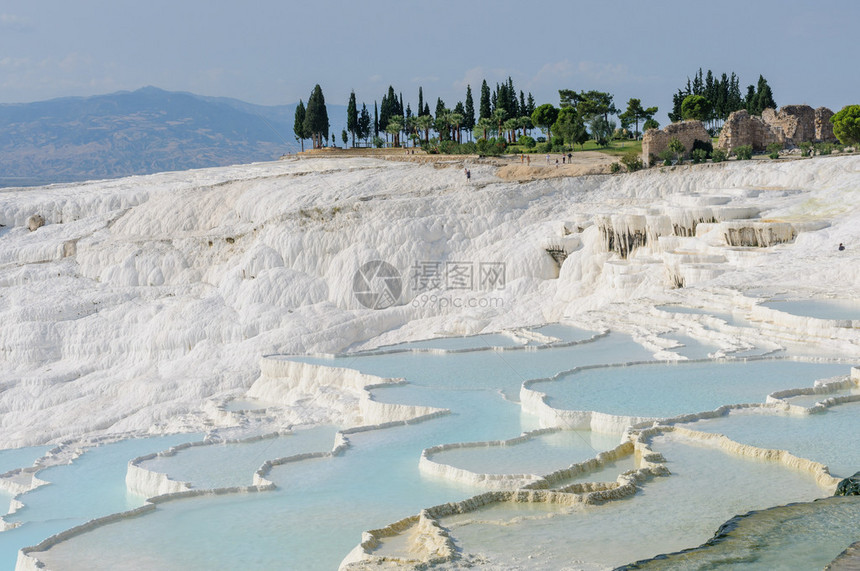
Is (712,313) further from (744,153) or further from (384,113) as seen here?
(384,113)

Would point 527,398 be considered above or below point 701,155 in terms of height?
below

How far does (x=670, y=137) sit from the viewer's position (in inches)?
1112

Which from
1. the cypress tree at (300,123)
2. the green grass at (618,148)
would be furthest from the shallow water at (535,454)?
the cypress tree at (300,123)

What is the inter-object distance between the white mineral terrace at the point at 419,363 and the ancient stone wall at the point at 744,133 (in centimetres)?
483

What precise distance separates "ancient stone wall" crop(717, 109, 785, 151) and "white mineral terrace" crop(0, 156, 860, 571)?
4.83 meters

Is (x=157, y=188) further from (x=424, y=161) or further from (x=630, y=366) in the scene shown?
(x=630, y=366)

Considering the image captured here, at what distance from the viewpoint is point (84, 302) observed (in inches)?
923

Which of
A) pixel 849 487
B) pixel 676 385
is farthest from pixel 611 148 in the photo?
pixel 849 487

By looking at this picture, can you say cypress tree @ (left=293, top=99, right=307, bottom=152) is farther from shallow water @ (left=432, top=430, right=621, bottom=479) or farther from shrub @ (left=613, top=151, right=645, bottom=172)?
shallow water @ (left=432, top=430, right=621, bottom=479)

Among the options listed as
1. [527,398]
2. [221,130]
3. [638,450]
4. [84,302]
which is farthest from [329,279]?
[221,130]

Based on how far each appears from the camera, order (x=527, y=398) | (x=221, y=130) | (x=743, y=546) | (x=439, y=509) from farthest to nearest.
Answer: (x=221, y=130) → (x=527, y=398) → (x=439, y=509) → (x=743, y=546)

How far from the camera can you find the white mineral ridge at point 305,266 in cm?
1733

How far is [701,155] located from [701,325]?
14745 millimetres

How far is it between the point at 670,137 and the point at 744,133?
3.02 metres
